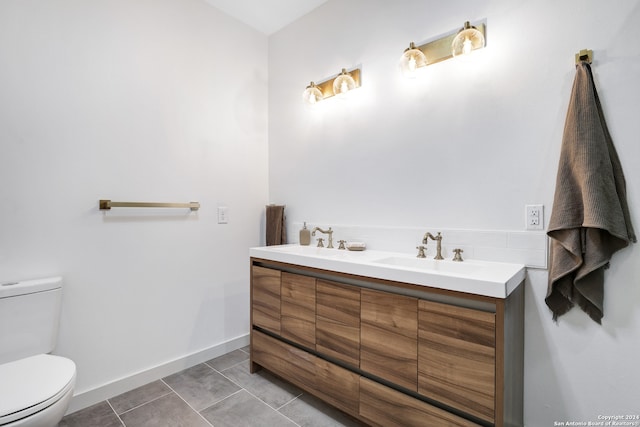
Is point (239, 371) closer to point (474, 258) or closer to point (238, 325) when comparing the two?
point (238, 325)

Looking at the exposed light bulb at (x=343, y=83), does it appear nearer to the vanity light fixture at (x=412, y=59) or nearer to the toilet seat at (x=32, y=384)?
the vanity light fixture at (x=412, y=59)

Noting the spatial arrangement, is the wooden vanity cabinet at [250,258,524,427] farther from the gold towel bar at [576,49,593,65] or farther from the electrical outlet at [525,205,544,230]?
the gold towel bar at [576,49,593,65]

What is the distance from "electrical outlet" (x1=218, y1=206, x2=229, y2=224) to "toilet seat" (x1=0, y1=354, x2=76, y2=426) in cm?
120

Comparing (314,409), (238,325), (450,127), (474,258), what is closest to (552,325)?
(474,258)

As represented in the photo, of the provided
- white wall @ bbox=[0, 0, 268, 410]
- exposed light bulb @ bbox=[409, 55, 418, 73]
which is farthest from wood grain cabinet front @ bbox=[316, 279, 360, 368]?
exposed light bulb @ bbox=[409, 55, 418, 73]

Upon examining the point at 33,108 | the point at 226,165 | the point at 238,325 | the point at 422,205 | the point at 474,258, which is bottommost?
the point at 238,325

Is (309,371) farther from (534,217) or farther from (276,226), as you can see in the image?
(534,217)

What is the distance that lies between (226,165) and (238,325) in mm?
1267

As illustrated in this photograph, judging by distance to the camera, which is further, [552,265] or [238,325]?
[238,325]

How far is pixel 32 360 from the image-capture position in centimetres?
137

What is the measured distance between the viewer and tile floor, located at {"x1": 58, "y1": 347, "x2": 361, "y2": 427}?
5.23 feet

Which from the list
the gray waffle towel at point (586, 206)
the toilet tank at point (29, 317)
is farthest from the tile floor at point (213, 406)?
the gray waffle towel at point (586, 206)

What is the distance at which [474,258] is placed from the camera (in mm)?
1573

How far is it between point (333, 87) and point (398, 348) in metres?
1.64
